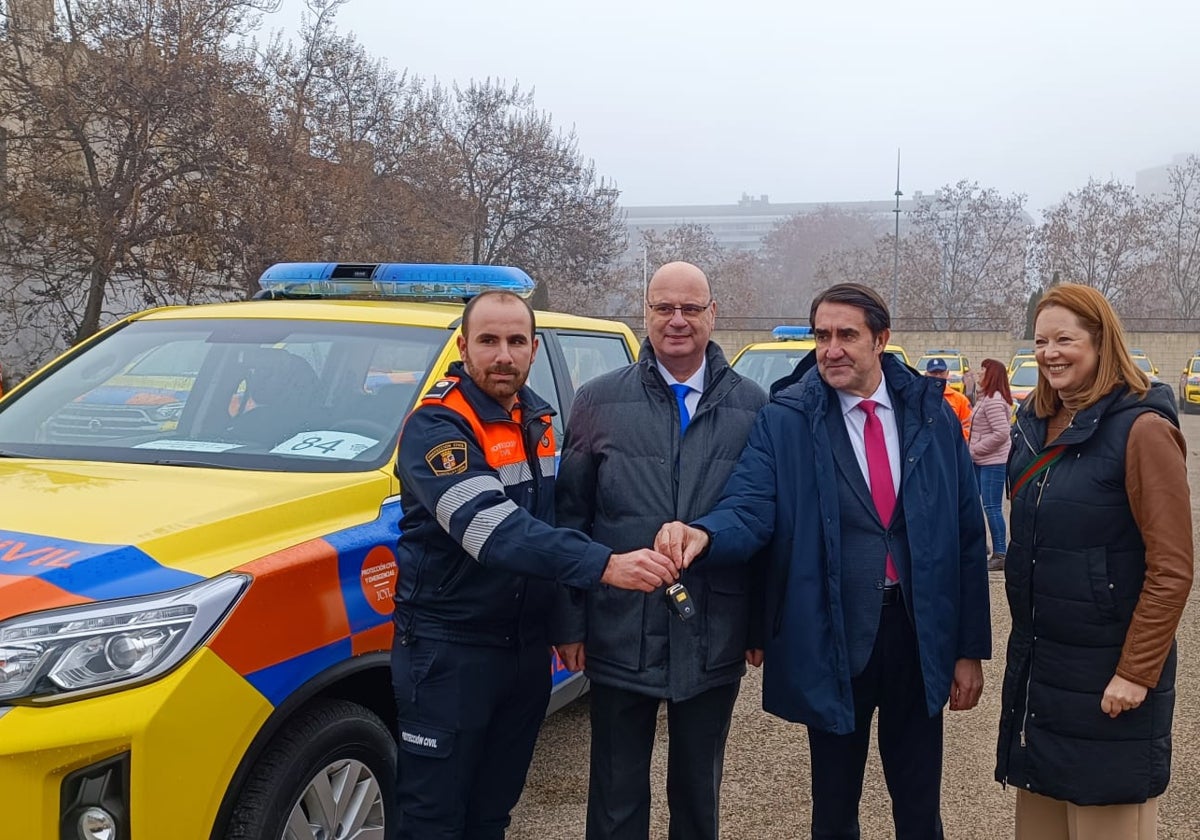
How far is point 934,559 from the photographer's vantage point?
2.71 metres

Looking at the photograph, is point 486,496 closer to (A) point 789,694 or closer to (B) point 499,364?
(B) point 499,364

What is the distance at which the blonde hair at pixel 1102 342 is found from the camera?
266 centimetres

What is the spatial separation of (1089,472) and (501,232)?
2906 cm

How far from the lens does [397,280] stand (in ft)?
14.6

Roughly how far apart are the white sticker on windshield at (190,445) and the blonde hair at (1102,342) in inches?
98.2

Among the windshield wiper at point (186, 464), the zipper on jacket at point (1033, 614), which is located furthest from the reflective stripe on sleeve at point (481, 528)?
the zipper on jacket at point (1033, 614)

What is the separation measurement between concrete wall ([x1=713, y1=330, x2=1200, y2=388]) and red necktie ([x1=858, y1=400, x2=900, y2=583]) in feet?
128

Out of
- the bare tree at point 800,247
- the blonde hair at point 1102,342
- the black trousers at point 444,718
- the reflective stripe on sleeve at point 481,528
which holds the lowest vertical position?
the black trousers at point 444,718

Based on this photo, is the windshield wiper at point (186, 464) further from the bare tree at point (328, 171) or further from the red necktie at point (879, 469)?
the bare tree at point (328, 171)

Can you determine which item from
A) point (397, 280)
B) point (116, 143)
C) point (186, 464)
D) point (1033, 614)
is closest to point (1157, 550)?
point (1033, 614)

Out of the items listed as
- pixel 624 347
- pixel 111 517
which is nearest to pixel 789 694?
pixel 111 517

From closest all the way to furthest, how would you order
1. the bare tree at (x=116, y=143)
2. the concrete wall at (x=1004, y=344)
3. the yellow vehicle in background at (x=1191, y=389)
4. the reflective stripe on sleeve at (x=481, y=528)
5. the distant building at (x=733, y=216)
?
the reflective stripe on sleeve at (x=481, y=528)
the bare tree at (x=116, y=143)
the yellow vehicle in background at (x=1191, y=389)
the concrete wall at (x=1004, y=344)
the distant building at (x=733, y=216)

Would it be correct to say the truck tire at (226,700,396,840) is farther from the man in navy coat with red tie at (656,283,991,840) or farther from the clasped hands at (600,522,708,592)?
the man in navy coat with red tie at (656,283,991,840)

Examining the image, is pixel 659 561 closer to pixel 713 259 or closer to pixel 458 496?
pixel 458 496
